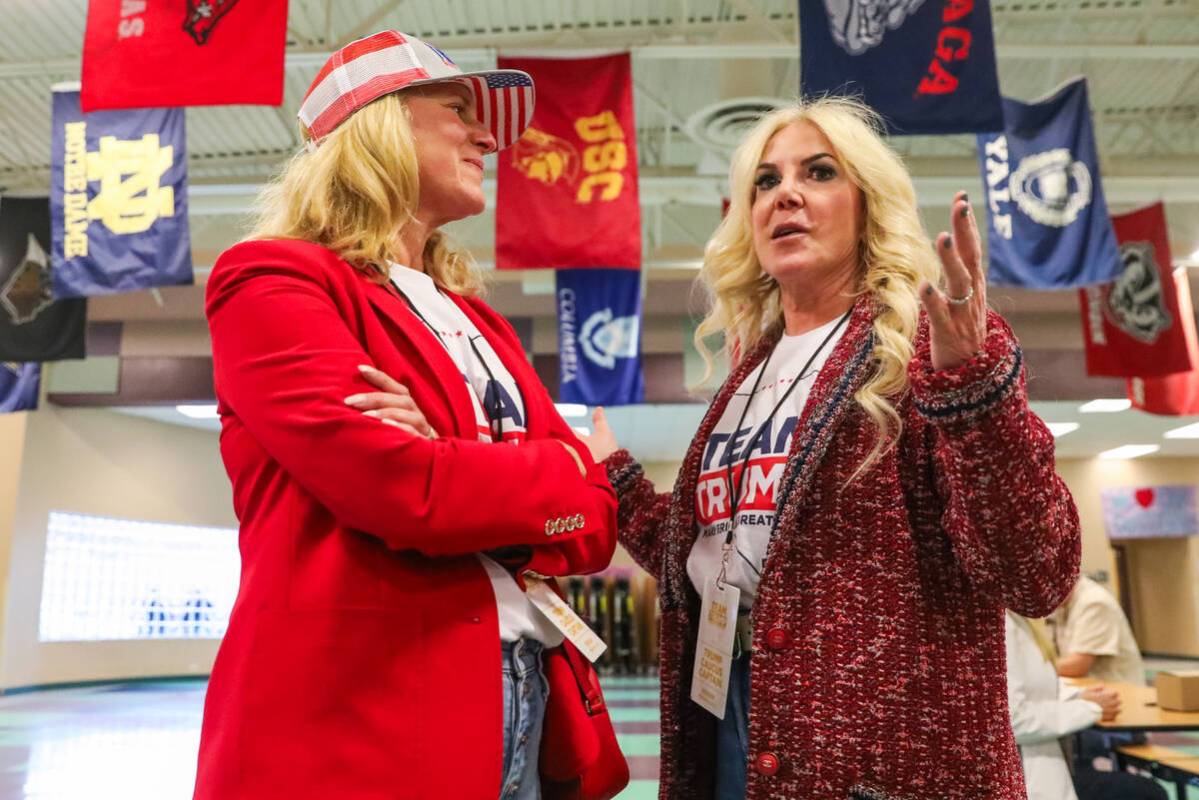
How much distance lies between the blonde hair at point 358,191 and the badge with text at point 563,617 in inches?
20.8

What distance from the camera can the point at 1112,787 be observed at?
3748mm

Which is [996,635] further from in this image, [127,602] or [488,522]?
[127,602]

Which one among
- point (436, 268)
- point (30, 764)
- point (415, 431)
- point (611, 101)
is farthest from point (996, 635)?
point (30, 764)

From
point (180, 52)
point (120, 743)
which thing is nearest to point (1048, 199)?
point (180, 52)

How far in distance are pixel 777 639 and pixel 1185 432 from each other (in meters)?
18.9

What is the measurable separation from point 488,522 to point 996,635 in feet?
2.64

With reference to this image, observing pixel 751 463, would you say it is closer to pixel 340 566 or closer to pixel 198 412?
pixel 340 566

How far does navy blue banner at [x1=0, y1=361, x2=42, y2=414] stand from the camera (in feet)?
31.6

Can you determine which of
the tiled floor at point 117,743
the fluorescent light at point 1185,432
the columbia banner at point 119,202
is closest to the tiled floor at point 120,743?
the tiled floor at point 117,743

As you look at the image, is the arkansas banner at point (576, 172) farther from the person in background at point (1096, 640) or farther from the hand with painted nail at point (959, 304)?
the hand with painted nail at point (959, 304)

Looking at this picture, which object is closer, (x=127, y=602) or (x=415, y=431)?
(x=415, y=431)

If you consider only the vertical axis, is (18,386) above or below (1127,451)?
below

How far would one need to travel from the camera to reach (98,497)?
14.5 meters

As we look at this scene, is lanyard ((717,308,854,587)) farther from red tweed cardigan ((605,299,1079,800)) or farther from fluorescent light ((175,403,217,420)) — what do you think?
fluorescent light ((175,403,217,420))
